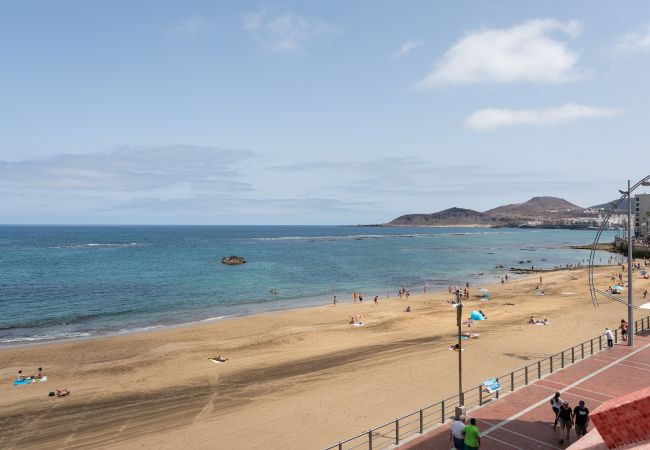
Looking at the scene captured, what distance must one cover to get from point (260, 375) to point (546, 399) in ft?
42.1

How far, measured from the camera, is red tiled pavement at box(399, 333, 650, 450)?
12000 mm

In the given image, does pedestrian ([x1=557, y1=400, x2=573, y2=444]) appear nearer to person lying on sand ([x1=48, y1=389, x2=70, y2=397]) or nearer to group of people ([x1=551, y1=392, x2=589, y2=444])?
group of people ([x1=551, y1=392, x2=589, y2=444])

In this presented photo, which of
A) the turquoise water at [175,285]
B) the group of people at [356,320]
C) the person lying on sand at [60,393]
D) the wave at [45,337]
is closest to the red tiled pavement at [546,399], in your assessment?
the person lying on sand at [60,393]

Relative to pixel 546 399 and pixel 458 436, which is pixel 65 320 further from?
pixel 546 399

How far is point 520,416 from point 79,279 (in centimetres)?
6415

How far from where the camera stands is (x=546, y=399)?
48.3ft

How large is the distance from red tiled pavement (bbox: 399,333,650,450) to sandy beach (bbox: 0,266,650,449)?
3628 millimetres

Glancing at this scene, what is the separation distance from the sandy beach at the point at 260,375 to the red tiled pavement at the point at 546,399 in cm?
363

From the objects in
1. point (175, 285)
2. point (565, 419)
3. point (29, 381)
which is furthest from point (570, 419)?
point (175, 285)

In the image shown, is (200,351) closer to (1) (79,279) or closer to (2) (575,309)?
(2) (575,309)

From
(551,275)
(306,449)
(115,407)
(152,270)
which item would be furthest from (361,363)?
(152,270)

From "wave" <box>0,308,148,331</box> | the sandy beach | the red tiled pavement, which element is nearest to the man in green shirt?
the red tiled pavement

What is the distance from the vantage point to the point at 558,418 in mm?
12305

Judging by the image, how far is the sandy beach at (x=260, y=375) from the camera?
1581cm
